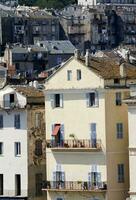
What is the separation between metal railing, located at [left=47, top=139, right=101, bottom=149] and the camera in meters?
74.1

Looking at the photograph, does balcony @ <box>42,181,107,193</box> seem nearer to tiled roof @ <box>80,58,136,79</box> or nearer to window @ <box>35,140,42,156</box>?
window @ <box>35,140,42,156</box>

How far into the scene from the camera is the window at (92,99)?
2926 inches

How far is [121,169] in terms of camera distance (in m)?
73.8

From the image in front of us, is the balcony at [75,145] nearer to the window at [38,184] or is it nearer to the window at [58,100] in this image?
the window at [58,100]

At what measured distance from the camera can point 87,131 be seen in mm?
74812

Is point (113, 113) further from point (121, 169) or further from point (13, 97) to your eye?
point (13, 97)

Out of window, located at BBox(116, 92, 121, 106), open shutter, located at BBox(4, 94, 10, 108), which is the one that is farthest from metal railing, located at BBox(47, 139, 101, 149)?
open shutter, located at BBox(4, 94, 10, 108)

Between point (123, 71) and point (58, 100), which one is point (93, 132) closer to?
point (58, 100)

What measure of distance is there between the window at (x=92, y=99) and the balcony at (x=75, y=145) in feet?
7.34

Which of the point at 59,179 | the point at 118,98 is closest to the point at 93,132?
the point at 118,98

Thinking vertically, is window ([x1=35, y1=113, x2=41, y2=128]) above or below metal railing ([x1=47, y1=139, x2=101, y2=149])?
above

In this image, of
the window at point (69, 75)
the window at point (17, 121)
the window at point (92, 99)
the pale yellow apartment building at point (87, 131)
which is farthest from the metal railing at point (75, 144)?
the window at point (17, 121)

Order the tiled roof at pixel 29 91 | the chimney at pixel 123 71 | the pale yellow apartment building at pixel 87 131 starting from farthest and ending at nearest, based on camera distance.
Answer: the tiled roof at pixel 29 91 → the chimney at pixel 123 71 → the pale yellow apartment building at pixel 87 131

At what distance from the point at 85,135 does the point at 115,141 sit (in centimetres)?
213
